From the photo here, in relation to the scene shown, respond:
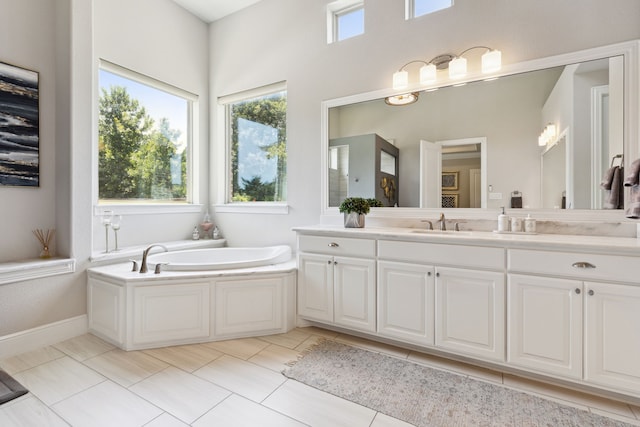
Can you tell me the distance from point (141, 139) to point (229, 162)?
987 mm

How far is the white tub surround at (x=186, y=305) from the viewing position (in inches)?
86.1

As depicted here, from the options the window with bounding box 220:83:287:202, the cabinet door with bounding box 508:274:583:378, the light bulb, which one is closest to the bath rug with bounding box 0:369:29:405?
the window with bounding box 220:83:287:202

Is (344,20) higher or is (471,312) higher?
(344,20)

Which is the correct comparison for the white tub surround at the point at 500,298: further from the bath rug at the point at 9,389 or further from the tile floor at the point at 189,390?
the bath rug at the point at 9,389

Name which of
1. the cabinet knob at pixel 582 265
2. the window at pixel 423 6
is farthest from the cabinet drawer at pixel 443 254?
the window at pixel 423 6

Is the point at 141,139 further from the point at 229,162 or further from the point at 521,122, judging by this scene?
the point at 521,122

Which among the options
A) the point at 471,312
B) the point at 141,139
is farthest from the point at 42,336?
the point at 471,312

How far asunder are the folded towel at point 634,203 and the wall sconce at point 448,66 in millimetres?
1190

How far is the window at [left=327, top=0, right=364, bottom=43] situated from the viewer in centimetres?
292

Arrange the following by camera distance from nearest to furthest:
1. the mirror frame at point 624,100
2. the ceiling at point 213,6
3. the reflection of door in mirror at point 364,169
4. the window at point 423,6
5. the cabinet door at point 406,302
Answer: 1. the mirror frame at point 624,100
2. the cabinet door at point 406,302
3. the window at point 423,6
4. the reflection of door in mirror at point 364,169
5. the ceiling at point 213,6

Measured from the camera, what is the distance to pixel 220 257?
127 inches

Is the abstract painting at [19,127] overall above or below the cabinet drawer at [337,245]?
above

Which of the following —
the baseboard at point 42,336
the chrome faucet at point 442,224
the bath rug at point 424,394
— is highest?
the chrome faucet at point 442,224

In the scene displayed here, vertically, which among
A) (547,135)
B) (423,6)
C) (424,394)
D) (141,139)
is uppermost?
(423,6)
